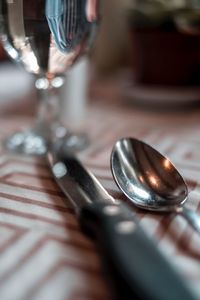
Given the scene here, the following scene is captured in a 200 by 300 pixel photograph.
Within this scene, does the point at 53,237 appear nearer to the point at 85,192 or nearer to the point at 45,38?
the point at 85,192

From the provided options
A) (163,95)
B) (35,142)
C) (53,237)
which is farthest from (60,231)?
(163,95)

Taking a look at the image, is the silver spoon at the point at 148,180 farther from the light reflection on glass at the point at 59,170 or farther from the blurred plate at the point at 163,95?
the blurred plate at the point at 163,95

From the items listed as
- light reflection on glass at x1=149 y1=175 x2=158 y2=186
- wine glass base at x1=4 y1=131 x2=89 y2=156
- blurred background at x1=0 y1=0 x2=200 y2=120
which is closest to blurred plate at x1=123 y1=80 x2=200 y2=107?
blurred background at x1=0 y1=0 x2=200 y2=120

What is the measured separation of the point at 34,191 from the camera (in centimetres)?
28

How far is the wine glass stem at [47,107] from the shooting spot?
38 cm

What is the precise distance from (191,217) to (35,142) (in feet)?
0.59

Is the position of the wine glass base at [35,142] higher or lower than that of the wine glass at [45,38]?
lower

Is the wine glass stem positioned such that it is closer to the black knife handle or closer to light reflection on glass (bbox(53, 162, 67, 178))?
light reflection on glass (bbox(53, 162, 67, 178))

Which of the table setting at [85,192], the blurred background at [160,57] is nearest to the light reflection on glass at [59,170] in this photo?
the table setting at [85,192]

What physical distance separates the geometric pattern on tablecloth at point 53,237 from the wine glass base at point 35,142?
0.02 meters

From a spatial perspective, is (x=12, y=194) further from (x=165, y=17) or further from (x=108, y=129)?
(x=165, y=17)

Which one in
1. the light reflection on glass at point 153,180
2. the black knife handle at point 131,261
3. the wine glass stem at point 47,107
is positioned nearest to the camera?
the black knife handle at point 131,261

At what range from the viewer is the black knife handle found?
0.51ft

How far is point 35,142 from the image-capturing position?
370 millimetres
